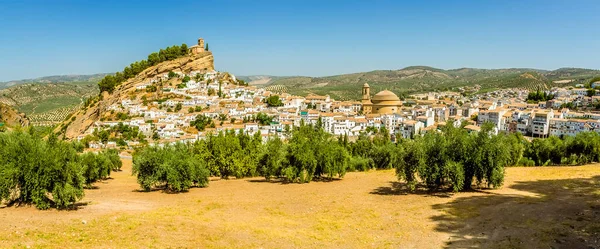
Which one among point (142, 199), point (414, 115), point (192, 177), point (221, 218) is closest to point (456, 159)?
point (221, 218)

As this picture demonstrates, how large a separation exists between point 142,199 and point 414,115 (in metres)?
87.4

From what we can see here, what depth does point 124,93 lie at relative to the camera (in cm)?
8831

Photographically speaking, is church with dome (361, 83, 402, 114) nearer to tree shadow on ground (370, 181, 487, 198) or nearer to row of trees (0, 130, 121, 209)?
tree shadow on ground (370, 181, 487, 198)

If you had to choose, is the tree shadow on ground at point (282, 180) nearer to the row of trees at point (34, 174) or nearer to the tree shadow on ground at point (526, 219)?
the tree shadow on ground at point (526, 219)

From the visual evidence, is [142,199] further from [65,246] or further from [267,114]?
[267,114]

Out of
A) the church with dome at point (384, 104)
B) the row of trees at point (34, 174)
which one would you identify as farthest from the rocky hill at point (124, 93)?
the row of trees at point (34, 174)

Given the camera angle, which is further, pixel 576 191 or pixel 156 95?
pixel 156 95

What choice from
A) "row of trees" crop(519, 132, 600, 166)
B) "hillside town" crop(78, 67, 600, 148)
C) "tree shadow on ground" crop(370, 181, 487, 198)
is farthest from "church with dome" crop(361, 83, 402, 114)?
"tree shadow on ground" crop(370, 181, 487, 198)

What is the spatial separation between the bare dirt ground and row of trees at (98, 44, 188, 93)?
253ft

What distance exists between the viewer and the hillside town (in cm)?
7462

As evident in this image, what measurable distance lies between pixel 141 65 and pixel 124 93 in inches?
465

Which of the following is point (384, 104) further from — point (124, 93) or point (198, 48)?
point (124, 93)

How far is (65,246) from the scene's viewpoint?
38.4 feet

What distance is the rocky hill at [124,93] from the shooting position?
79938mm
